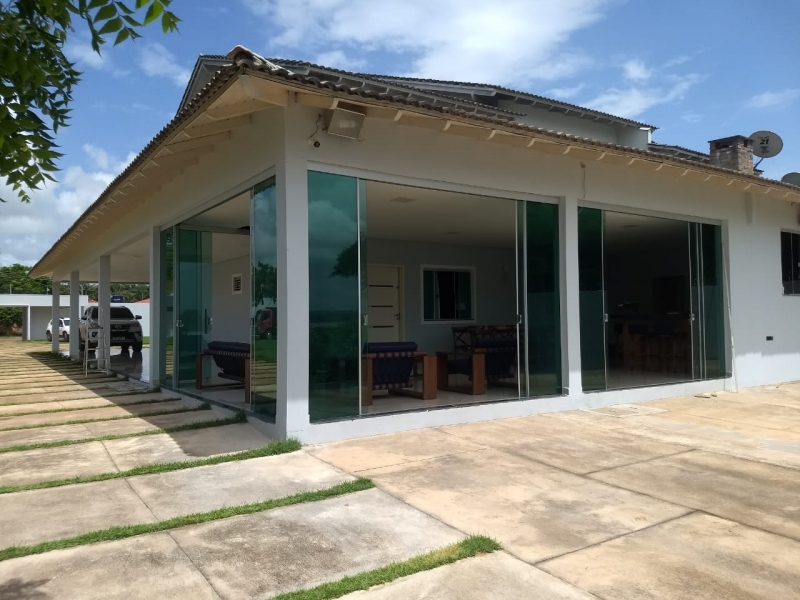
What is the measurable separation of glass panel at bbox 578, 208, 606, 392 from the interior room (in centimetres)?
96

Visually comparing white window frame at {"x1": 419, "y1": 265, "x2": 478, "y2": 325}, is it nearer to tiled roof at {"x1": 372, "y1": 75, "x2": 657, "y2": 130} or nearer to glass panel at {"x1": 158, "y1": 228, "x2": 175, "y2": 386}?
tiled roof at {"x1": 372, "y1": 75, "x2": 657, "y2": 130}

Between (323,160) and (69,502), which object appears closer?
(69,502)

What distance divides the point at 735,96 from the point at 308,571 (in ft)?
32.4

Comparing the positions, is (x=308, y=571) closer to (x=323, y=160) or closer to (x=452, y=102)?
(x=323, y=160)

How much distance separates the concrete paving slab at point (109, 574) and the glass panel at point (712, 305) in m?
9.13

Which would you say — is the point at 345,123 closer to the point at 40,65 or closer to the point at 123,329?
the point at 40,65

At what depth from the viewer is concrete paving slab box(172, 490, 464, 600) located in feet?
9.71

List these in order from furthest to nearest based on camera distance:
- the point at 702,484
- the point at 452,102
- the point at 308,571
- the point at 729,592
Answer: the point at 452,102 < the point at 702,484 < the point at 308,571 < the point at 729,592

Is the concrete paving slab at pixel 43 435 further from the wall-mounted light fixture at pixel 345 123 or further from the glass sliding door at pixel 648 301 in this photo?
the glass sliding door at pixel 648 301

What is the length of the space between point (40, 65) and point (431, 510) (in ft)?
10.7

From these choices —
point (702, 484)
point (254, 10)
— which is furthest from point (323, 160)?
point (702, 484)

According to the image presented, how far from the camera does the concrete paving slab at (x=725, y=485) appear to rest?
386 centimetres

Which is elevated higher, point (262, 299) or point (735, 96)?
Answer: point (735, 96)

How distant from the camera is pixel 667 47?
9508 mm
